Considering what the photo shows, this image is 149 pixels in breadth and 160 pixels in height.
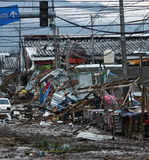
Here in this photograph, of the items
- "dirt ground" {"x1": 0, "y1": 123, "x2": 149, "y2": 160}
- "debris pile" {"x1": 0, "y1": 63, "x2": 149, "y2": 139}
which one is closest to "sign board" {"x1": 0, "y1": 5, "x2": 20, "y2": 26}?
"debris pile" {"x1": 0, "y1": 63, "x2": 149, "y2": 139}

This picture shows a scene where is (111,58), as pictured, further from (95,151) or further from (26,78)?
(95,151)

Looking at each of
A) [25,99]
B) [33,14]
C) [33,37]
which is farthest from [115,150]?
[33,37]

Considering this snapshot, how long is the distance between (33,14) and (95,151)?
21.0 metres

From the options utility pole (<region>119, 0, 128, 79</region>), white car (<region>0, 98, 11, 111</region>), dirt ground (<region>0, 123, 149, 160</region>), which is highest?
utility pole (<region>119, 0, 128, 79</region>)

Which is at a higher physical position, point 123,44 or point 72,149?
point 123,44

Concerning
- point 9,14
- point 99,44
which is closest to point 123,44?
point 9,14

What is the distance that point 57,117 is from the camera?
31.0m

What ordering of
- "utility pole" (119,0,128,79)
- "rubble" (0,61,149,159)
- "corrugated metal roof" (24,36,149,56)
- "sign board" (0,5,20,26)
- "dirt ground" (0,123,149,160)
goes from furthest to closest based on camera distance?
"corrugated metal roof" (24,36,149,56)
"sign board" (0,5,20,26)
"utility pole" (119,0,128,79)
"rubble" (0,61,149,159)
"dirt ground" (0,123,149,160)

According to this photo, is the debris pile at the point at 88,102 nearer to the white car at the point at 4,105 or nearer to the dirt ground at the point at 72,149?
the white car at the point at 4,105

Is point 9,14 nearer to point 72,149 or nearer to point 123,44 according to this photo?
point 123,44

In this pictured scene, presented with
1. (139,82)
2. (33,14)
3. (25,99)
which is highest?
(33,14)

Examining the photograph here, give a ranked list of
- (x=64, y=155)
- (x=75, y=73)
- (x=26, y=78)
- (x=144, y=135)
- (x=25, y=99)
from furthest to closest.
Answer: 1. (x=26, y=78)
2. (x=25, y=99)
3. (x=75, y=73)
4. (x=144, y=135)
5. (x=64, y=155)

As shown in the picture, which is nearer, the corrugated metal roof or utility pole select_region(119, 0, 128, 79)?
utility pole select_region(119, 0, 128, 79)

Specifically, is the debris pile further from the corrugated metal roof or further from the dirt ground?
the corrugated metal roof
